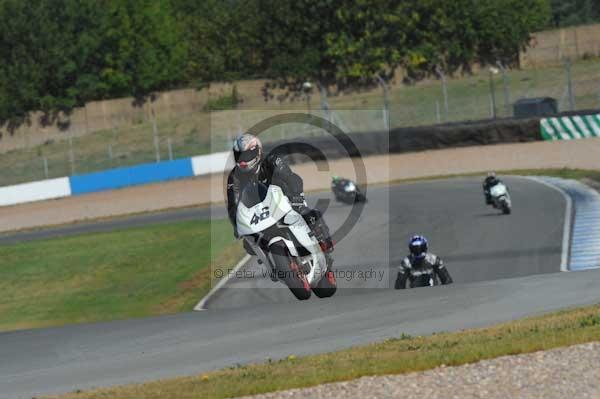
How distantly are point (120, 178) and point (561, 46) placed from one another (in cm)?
2677

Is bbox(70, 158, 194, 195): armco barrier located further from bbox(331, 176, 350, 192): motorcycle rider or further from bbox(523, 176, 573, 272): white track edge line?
bbox(523, 176, 573, 272): white track edge line

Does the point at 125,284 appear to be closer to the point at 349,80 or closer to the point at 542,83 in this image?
the point at 542,83

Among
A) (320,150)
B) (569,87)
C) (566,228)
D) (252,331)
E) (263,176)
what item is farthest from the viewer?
(320,150)

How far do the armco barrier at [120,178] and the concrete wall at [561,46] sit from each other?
24986mm

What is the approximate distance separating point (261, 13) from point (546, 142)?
34094 mm

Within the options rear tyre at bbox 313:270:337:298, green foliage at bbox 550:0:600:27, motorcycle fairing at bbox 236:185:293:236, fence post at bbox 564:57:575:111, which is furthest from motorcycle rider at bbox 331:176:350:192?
green foliage at bbox 550:0:600:27

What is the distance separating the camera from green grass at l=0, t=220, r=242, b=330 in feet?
62.4

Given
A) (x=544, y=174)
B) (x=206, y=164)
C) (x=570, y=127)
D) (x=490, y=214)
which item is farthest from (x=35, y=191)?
(x=490, y=214)

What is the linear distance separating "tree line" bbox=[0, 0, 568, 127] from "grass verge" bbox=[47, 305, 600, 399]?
48.3 m

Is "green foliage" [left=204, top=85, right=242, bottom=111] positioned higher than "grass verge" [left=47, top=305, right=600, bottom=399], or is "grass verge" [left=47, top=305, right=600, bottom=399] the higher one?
"green foliage" [left=204, top=85, right=242, bottom=111]

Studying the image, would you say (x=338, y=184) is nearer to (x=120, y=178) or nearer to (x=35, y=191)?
(x=120, y=178)

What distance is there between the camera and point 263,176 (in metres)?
10.4

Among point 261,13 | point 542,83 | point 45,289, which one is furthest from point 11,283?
point 261,13

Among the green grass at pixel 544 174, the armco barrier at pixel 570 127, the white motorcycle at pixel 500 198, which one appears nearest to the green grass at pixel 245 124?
the armco barrier at pixel 570 127
